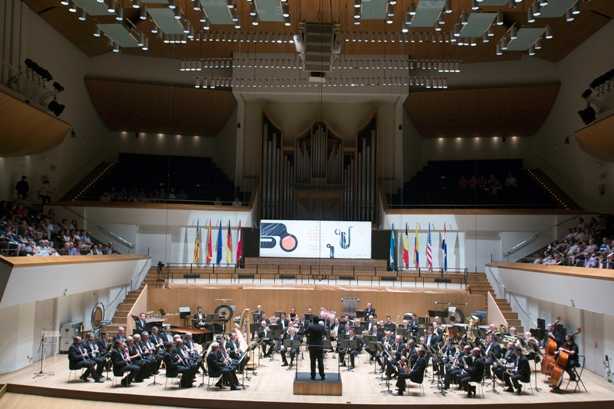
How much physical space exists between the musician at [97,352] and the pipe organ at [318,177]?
12344mm

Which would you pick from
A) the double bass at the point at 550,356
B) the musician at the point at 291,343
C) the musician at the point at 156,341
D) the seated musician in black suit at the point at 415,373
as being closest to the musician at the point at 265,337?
the musician at the point at 291,343

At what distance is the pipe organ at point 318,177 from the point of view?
2612cm

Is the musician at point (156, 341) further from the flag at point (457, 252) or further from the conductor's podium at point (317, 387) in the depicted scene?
the flag at point (457, 252)

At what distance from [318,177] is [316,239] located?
3230 mm

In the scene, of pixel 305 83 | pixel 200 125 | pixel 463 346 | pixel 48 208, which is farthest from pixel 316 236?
pixel 463 346

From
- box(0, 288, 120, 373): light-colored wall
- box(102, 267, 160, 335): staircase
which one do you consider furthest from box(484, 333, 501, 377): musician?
box(102, 267, 160, 335): staircase

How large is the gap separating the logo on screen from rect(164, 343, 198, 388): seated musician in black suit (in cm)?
1123

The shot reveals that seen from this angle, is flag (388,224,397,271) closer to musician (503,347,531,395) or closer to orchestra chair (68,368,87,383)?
musician (503,347,531,395)

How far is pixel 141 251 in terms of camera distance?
80.9ft

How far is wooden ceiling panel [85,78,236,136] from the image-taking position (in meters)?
26.0

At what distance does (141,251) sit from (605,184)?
17161 millimetres

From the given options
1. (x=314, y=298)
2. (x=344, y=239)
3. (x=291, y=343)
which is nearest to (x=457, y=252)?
(x=344, y=239)

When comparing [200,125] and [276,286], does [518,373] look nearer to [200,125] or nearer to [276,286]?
[276,286]

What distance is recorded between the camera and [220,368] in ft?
43.2
